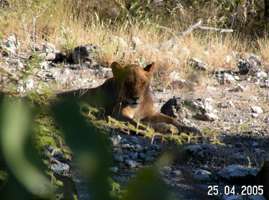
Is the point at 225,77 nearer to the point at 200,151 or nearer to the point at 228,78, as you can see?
the point at 228,78

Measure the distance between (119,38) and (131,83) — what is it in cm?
323

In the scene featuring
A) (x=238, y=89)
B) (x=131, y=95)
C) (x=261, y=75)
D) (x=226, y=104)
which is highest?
(x=131, y=95)

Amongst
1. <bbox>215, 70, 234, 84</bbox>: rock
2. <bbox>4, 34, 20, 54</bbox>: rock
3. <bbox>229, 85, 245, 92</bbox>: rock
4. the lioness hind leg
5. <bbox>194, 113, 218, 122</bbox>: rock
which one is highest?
the lioness hind leg

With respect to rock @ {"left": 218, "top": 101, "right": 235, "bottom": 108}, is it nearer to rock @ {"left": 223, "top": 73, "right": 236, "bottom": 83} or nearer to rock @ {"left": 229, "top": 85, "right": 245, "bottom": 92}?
rock @ {"left": 229, "top": 85, "right": 245, "bottom": 92}

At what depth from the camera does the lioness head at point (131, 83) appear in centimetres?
627

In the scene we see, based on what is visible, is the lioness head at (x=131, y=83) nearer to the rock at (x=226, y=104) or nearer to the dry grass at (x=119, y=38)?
the rock at (x=226, y=104)

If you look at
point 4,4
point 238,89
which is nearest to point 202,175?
point 238,89

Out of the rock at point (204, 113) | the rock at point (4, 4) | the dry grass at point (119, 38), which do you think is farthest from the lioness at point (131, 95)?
the rock at point (4, 4)

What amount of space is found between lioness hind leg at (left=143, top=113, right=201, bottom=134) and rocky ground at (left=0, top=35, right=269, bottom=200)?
16 cm

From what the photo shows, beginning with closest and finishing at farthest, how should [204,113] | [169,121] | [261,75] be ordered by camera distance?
1. [169,121]
2. [204,113]
3. [261,75]

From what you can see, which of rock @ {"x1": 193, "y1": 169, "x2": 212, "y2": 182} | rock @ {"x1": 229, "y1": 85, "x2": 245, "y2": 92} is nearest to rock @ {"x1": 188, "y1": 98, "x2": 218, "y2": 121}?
rock @ {"x1": 229, "y1": 85, "x2": 245, "y2": 92}

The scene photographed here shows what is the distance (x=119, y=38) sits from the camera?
9.47 metres

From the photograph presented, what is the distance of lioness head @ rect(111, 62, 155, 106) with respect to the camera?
6.27 meters

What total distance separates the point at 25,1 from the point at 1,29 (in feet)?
4.75
